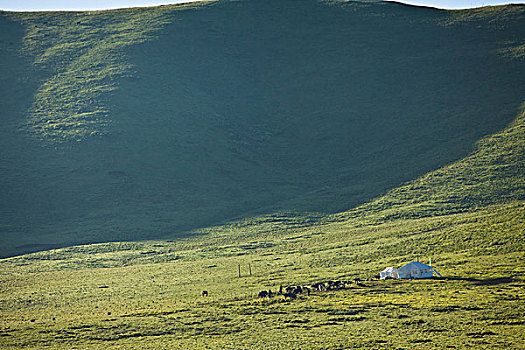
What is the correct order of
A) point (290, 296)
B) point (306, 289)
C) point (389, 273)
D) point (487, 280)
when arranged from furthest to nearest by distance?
point (389, 273) < point (306, 289) < point (487, 280) < point (290, 296)

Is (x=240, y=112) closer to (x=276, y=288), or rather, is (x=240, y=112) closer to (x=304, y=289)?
(x=276, y=288)

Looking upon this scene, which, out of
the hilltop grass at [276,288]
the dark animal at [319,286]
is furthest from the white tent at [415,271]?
the dark animal at [319,286]

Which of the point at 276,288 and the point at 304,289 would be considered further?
the point at 276,288

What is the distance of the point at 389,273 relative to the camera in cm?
6438

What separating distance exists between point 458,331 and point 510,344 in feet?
15.0

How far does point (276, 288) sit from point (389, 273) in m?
11.5

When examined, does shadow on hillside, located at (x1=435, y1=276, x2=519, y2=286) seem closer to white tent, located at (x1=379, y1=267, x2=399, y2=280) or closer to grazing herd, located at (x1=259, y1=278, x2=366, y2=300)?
white tent, located at (x1=379, y1=267, x2=399, y2=280)

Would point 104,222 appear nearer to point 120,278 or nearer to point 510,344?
point 120,278

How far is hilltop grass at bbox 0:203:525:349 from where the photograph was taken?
44812 mm

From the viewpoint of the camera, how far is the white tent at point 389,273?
63688 millimetres

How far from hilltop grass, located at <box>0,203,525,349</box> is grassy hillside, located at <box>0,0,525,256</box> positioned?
1279 centimetres

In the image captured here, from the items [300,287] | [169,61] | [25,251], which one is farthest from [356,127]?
[300,287]

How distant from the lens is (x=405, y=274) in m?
63.1

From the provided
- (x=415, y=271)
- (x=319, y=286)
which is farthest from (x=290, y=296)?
(x=415, y=271)
